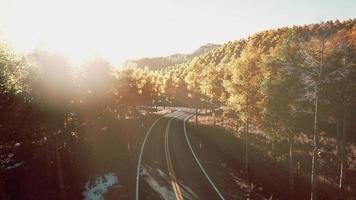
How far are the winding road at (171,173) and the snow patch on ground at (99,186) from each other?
2.12m

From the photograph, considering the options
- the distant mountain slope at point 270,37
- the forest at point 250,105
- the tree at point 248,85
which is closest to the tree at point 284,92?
the forest at point 250,105

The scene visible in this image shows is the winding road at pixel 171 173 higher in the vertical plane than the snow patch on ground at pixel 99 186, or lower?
lower

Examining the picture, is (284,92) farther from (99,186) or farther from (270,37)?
(270,37)

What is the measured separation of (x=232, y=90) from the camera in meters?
31.1

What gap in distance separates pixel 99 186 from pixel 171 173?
6542 millimetres

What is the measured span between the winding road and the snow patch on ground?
212cm

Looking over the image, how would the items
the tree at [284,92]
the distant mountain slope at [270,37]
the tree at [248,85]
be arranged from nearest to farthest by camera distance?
the tree at [284,92]
the tree at [248,85]
the distant mountain slope at [270,37]

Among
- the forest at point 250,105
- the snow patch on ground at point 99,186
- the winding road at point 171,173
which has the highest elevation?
the forest at point 250,105

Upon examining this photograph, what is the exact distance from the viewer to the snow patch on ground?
23.2 metres

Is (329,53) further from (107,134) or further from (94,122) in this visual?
(107,134)

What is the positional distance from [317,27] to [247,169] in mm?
100317

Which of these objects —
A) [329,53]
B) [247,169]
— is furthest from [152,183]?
[329,53]

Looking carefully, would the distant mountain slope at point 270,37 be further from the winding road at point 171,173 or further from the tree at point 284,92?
the tree at point 284,92

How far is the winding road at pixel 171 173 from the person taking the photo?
23.9 m
